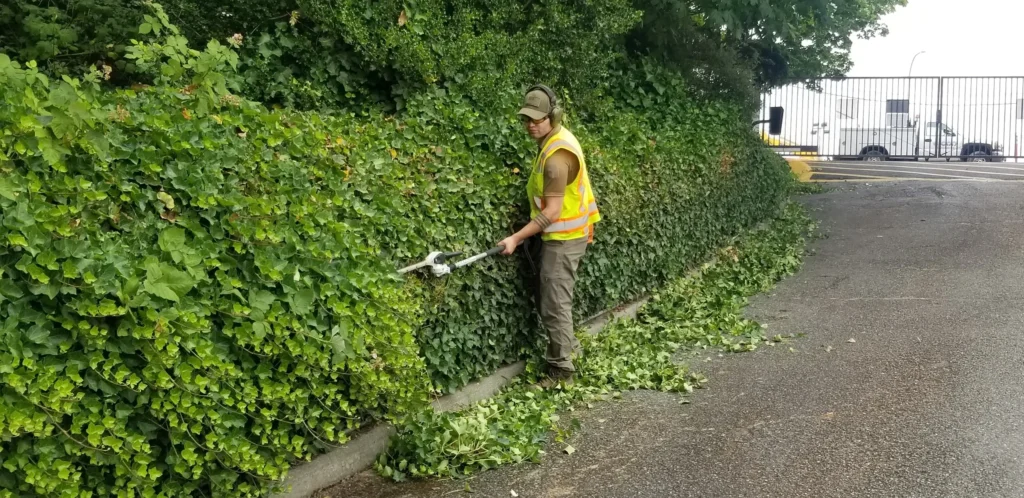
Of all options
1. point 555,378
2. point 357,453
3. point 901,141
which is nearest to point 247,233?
point 357,453

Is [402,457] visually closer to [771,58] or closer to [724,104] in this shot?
[724,104]

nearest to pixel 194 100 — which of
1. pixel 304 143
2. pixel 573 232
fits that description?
pixel 304 143

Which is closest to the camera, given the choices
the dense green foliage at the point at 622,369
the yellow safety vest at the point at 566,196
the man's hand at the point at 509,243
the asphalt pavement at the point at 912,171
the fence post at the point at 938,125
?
the dense green foliage at the point at 622,369

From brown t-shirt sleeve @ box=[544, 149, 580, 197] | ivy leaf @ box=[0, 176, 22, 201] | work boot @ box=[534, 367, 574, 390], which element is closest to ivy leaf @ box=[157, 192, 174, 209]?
ivy leaf @ box=[0, 176, 22, 201]

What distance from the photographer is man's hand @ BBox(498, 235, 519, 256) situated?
607 centimetres

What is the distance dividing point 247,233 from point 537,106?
2712mm

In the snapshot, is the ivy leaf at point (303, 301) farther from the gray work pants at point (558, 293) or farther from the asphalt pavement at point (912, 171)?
the asphalt pavement at point (912, 171)

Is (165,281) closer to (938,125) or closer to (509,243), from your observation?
(509,243)

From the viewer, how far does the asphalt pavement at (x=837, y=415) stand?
4844 mm

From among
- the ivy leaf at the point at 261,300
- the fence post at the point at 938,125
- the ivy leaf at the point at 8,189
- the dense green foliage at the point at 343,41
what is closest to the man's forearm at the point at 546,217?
the dense green foliage at the point at 343,41

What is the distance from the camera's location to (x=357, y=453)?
16.6ft

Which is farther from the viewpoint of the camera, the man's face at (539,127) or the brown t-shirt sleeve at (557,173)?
the man's face at (539,127)

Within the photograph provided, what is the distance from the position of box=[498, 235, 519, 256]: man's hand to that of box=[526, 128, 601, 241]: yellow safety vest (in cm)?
35

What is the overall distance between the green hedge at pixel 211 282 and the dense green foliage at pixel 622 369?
27cm
